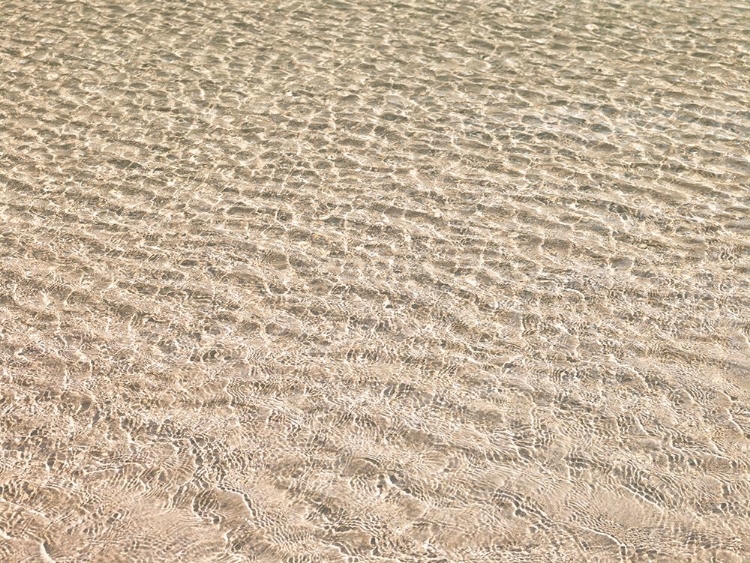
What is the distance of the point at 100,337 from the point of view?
11.8ft

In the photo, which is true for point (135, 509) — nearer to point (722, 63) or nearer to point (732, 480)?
point (732, 480)

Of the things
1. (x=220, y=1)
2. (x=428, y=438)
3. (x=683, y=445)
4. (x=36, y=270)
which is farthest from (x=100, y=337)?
(x=220, y=1)

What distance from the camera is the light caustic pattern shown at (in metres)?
2.86

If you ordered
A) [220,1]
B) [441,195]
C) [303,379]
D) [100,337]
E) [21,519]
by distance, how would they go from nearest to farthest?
[21,519] → [303,379] → [100,337] → [441,195] → [220,1]

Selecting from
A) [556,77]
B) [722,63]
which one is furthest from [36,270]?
[722,63]

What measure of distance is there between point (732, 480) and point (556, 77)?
9.81ft

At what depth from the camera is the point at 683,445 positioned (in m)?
3.05

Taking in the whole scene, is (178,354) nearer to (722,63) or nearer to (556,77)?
(556,77)

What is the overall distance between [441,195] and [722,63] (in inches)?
82.6

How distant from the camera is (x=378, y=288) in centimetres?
381

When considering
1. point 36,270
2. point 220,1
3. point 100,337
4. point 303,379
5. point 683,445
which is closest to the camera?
point 683,445

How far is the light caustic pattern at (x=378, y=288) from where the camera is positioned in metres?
2.86

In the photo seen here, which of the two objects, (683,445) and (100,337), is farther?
(100,337)

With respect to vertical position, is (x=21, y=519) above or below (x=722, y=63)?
below
